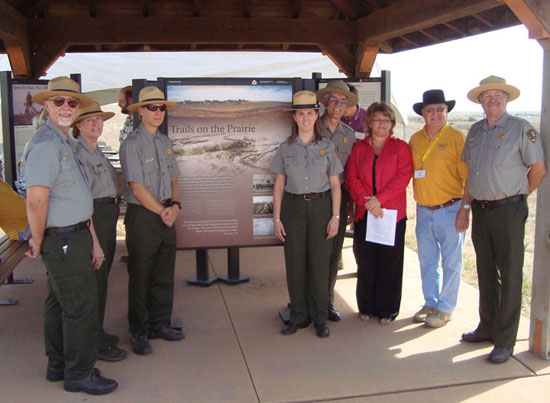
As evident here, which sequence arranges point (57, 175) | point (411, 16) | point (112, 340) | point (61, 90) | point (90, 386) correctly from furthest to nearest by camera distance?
1. point (411, 16)
2. point (112, 340)
3. point (90, 386)
4. point (61, 90)
5. point (57, 175)

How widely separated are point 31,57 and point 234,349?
4.94 meters

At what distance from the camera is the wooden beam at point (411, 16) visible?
515 cm

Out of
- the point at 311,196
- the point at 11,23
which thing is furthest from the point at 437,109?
the point at 11,23

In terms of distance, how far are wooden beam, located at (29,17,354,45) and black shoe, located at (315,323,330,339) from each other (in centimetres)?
442

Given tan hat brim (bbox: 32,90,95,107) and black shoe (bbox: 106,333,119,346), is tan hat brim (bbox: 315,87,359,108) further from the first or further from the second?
black shoe (bbox: 106,333,119,346)

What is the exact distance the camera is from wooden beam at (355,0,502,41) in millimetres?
5148

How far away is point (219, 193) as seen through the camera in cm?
466

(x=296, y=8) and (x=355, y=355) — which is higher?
(x=296, y=8)

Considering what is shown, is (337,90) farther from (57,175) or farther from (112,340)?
(112,340)

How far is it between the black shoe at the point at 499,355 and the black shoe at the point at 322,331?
123 cm

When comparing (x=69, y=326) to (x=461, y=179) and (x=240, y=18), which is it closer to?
(x=461, y=179)

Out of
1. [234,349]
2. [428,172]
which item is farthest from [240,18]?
[234,349]

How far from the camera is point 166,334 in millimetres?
4297

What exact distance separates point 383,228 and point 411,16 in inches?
113
